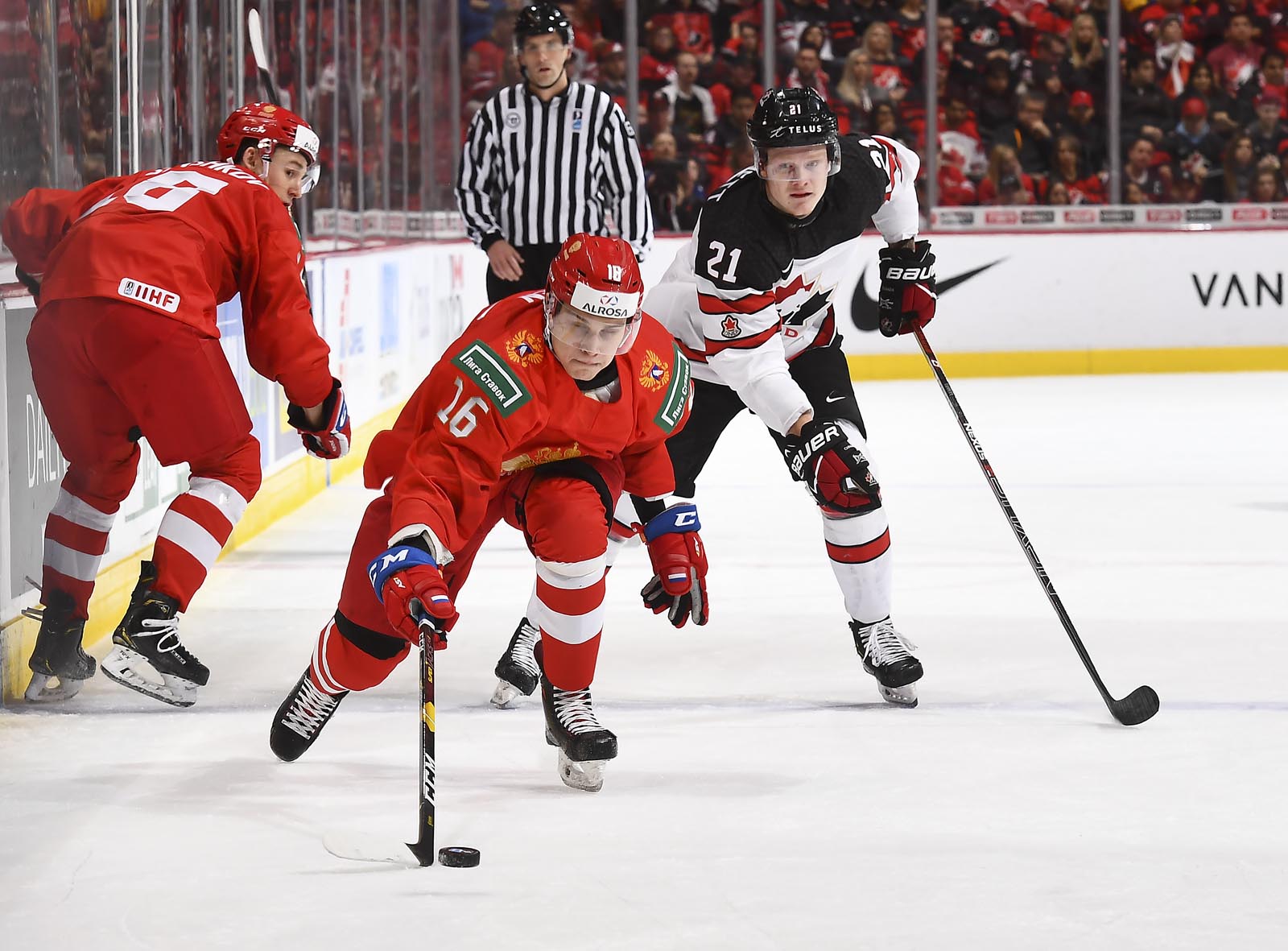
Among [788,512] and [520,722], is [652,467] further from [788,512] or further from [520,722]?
[788,512]

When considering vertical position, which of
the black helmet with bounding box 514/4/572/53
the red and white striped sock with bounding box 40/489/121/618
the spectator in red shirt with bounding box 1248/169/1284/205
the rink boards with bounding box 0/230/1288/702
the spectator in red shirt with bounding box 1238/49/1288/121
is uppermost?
the black helmet with bounding box 514/4/572/53

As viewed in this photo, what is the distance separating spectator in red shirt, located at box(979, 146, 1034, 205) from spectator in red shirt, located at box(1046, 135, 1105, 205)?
0.14 metres

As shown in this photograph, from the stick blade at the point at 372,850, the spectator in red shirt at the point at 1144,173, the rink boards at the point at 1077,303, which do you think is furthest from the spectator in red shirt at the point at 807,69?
the stick blade at the point at 372,850

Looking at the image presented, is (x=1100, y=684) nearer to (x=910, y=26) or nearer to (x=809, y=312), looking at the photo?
(x=809, y=312)

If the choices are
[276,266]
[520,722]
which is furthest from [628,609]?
[276,266]

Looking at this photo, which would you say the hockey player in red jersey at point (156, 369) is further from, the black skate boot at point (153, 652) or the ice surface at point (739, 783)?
the ice surface at point (739, 783)

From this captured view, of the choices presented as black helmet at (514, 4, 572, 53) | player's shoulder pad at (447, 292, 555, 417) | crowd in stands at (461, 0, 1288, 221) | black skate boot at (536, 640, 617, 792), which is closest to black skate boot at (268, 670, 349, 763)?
black skate boot at (536, 640, 617, 792)

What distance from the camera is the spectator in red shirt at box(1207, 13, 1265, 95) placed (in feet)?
34.4

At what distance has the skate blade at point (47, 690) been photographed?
121 inches

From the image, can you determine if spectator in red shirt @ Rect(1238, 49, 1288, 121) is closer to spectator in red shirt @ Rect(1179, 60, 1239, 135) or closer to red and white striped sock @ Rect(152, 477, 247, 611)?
spectator in red shirt @ Rect(1179, 60, 1239, 135)

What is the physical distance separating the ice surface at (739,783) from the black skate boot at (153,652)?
5cm

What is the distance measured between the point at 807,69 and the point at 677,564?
25.8ft

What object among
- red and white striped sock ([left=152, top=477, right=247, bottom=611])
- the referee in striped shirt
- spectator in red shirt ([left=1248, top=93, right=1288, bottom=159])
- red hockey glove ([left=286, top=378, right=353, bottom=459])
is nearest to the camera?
red and white striped sock ([left=152, top=477, right=247, bottom=611])

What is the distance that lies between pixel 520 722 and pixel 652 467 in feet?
1.92
